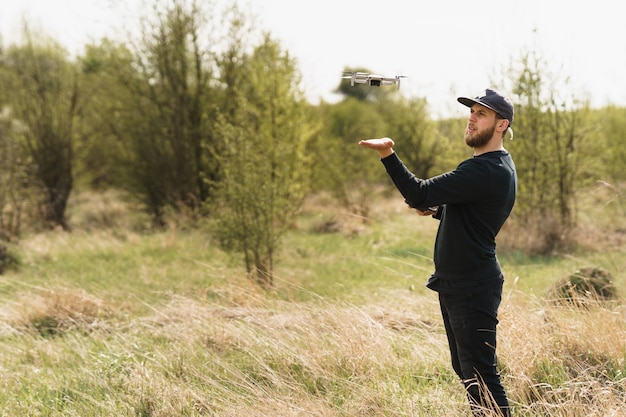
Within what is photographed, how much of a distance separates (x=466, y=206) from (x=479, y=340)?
28.4 inches

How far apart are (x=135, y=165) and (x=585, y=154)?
38.1 ft

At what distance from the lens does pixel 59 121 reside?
53.1ft

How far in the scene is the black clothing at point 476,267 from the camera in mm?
2867

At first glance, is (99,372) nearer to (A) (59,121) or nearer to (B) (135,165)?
(B) (135,165)

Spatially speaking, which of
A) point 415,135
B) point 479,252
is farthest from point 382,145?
point 415,135

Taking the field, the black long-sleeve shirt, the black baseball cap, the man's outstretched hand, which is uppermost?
the black baseball cap

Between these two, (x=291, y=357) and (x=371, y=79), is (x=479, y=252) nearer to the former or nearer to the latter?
(x=371, y=79)

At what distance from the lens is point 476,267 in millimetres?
2953

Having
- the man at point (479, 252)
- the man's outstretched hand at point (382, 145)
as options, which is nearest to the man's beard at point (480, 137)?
the man at point (479, 252)

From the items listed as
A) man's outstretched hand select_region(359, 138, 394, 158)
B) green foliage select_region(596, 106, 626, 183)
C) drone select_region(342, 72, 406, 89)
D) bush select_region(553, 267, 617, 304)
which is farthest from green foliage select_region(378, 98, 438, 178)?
man's outstretched hand select_region(359, 138, 394, 158)

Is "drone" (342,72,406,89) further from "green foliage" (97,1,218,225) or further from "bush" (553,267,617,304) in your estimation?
"green foliage" (97,1,218,225)

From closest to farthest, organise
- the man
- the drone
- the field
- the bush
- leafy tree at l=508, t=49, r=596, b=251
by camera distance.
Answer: the man
the drone
the field
the bush
leafy tree at l=508, t=49, r=596, b=251

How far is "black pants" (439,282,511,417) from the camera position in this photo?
2.96m

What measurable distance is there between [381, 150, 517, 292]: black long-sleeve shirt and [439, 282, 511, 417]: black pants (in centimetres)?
8
